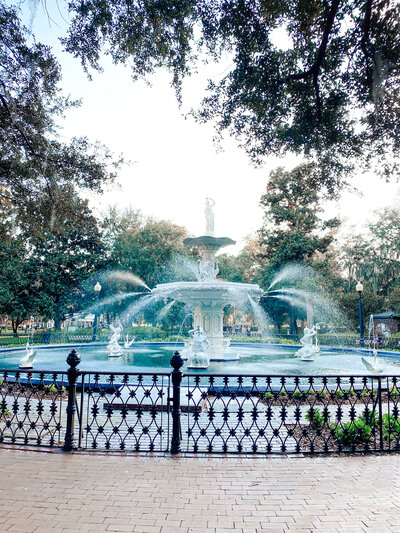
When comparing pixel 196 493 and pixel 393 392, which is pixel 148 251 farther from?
pixel 196 493

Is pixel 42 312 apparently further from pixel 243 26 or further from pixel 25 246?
pixel 243 26

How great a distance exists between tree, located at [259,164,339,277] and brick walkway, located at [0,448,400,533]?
28121 millimetres

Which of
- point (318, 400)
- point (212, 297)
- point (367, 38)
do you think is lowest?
point (318, 400)

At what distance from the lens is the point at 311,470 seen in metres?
4.70

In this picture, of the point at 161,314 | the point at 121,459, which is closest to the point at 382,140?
the point at 121,459

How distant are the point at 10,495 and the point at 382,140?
8.56 metres

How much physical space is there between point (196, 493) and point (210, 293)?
10.7 metres

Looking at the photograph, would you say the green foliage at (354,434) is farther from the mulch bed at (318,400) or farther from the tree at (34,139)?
the tree at (34,139)

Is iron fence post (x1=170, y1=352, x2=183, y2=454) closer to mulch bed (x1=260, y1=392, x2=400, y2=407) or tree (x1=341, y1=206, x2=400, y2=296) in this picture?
mulch bed (x1=260, y1=392, x2=400, y2=407)

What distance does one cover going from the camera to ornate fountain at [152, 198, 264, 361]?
14320mm

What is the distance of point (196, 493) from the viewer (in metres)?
4.01

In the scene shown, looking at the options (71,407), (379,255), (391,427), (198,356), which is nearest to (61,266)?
(198,356)

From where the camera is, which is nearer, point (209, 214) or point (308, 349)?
point (308, 349)

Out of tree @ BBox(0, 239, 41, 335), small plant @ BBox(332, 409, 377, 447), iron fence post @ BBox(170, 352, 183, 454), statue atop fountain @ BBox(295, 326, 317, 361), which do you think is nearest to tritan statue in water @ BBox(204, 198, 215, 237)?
statue atop fountain @ BBox(295, 326, 317, 361)
